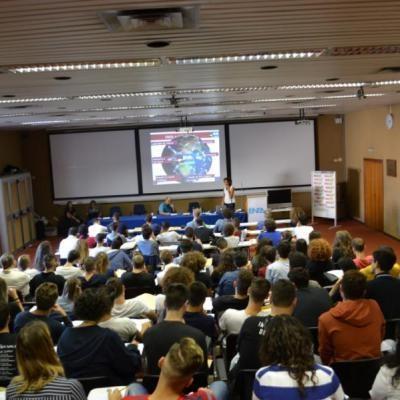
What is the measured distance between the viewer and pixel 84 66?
4.08m

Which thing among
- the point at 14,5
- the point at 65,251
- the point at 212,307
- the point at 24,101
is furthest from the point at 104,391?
the point at 65,251

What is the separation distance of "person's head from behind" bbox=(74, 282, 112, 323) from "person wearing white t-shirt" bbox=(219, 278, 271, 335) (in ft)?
3.24

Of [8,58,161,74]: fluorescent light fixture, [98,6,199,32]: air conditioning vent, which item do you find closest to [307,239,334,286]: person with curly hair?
[8,58,161,74]: fluorescent light fixture

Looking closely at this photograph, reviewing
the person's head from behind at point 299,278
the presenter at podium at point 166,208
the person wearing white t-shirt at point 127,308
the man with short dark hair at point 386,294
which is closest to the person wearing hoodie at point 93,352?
the person wearing white t-shirt at point 127,308

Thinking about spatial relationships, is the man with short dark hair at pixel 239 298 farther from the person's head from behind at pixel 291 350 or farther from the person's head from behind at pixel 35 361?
the person's head from behind at pixel 35 361

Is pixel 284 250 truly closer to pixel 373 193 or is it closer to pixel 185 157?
pixel 373 193

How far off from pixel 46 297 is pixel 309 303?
2023 millimetres

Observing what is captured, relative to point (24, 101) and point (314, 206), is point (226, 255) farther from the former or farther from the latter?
point (314, 206)

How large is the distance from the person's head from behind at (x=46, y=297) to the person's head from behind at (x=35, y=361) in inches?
47.5

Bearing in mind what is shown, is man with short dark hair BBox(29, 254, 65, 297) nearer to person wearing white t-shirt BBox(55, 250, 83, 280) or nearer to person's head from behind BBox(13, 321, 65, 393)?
person wearing white t-shirt BBox(55, 250, 83, 280)

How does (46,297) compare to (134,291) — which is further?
(134,291)

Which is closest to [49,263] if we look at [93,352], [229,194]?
[93,352]

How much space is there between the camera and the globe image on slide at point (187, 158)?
14.5 meters

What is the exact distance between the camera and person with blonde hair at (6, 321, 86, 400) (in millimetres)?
2330
